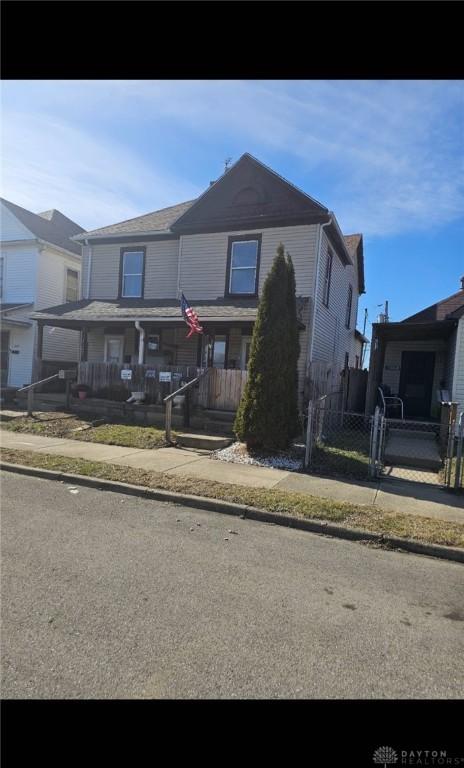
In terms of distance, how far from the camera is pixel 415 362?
16953 mm

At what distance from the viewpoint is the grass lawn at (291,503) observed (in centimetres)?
475

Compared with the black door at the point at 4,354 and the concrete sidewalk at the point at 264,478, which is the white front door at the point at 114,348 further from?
the concrete sidewalk at the point at 264,478

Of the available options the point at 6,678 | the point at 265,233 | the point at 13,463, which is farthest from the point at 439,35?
the point at 265,233

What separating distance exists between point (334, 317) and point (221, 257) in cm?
522

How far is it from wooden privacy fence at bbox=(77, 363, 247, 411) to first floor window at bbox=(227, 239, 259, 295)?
139 inches

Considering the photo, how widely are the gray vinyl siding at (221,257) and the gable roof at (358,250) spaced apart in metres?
5.61

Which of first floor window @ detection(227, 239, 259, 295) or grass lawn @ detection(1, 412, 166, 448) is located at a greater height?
first floor window @ detection(227, 239, 259, 295)

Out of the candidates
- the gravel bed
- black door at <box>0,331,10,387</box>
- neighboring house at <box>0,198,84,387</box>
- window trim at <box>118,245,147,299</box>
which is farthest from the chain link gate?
black door at <box>0,331,10,387</box>

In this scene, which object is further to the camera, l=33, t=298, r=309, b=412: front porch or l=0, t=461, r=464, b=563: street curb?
l=33, t=298, r=309, b=412: front porch

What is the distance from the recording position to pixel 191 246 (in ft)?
47.6

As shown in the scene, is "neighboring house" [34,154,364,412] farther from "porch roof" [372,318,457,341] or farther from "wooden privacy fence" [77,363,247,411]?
"porch roof" [372,318,457,341]

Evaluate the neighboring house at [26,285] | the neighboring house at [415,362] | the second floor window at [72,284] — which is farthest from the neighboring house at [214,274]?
the second floor window at [72,284]
